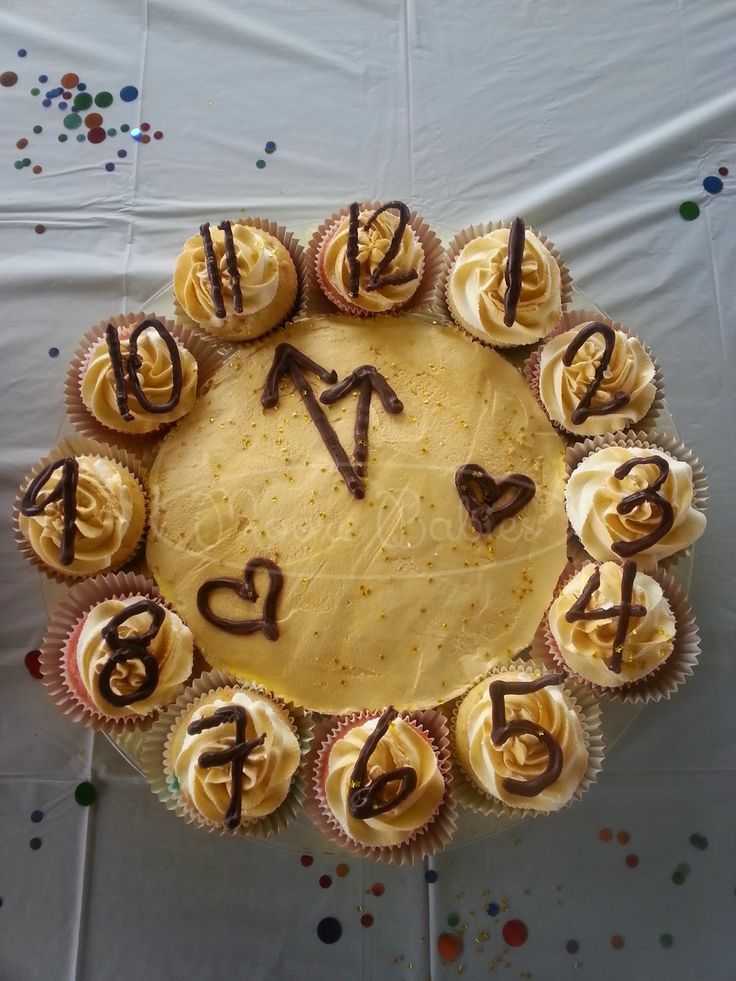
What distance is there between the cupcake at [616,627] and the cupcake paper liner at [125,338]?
41.7 inches

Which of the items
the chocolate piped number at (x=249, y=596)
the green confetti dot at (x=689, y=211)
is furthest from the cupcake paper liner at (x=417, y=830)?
the green confetti dot at (x=689, y=211)

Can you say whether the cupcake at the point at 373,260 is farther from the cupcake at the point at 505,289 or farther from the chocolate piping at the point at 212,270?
the chocolate piping at the point at 212,270

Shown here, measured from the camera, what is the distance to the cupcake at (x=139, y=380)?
6.16 ft

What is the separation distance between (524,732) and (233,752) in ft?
1.89

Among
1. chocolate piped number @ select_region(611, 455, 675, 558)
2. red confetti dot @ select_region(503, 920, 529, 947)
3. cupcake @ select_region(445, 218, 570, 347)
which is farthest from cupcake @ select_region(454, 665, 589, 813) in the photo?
cupcake @ select_region(445, 218, 570, 347)

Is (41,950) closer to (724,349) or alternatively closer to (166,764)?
(166,764)

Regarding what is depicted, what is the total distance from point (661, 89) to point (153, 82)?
1.60 m

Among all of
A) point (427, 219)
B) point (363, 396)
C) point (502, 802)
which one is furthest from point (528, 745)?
point (427, 219)

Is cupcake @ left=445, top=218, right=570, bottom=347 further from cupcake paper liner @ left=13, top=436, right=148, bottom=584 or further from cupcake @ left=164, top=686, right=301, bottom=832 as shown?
cupcake @ left=164, top=686, right=301, bottom=832

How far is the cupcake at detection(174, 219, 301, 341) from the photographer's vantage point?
1.91 m

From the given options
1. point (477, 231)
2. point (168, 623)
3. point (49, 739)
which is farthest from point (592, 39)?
point (49, 739)

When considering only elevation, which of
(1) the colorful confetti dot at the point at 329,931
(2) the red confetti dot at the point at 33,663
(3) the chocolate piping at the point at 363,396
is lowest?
(1) the colorful confetti dot at the point at 329,931

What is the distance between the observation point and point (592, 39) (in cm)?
257

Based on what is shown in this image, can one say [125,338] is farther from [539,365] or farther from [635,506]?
[635,506]
